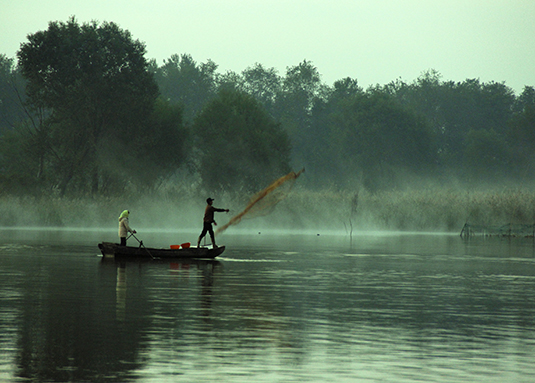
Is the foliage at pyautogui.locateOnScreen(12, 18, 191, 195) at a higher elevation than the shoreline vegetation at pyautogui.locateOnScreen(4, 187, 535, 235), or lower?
higher

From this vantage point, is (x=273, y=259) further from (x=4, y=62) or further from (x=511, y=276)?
(x=4, y=62)

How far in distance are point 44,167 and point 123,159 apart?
29.6 feet

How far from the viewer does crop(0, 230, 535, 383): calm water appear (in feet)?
34.8

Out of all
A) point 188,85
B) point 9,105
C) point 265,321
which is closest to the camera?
point 265,321

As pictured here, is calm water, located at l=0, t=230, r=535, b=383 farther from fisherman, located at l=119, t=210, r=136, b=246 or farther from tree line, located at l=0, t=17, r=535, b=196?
tree line, located at l=0, t=17, r=535, b=196

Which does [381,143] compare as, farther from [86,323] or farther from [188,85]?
[86,323]

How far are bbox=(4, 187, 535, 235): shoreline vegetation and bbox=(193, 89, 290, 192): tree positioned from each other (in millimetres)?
13082

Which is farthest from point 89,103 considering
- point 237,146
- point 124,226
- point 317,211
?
point 124,226

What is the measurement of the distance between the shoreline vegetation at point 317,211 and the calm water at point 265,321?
79.0 feet

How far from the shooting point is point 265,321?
14.8 metres

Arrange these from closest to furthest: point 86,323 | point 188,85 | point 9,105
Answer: point 86,323
point 9,105
point 188,85

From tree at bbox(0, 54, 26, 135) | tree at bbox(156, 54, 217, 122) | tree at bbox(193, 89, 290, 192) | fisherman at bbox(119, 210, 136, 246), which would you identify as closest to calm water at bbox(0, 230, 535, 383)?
fisherman at bbox(119, 210, 136, 246)

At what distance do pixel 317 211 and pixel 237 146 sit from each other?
19.6 meters

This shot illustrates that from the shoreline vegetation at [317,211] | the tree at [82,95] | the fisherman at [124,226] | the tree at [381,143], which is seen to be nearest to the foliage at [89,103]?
the tree at [82,95]
